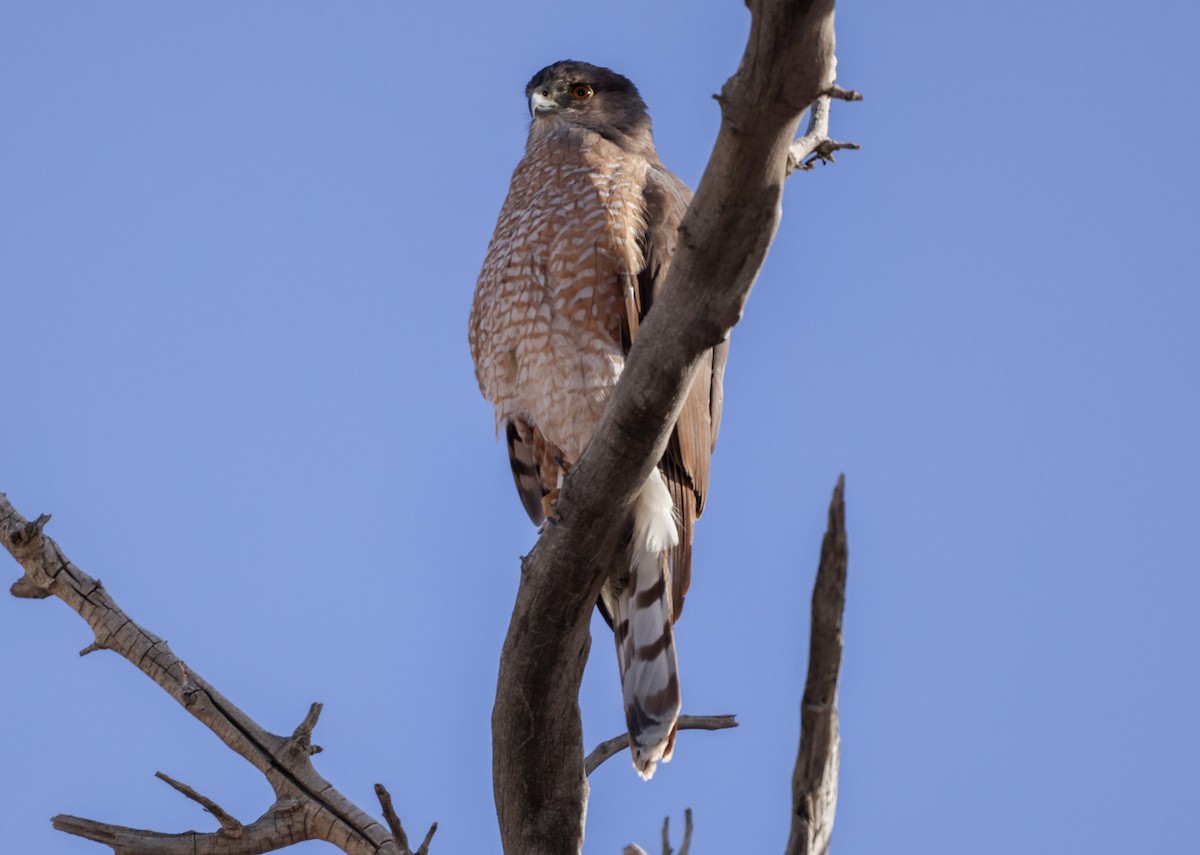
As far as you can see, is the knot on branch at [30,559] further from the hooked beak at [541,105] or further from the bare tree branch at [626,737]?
the hooked beak at [541,105]

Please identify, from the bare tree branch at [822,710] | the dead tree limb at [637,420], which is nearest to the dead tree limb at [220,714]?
the dead tree limb at [637,420]

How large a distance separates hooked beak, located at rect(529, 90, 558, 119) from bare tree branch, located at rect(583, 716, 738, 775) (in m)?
3.12

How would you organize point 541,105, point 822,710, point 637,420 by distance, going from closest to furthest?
point 822,710, point 637,420, point 541,105

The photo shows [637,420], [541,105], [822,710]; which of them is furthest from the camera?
[541,105]

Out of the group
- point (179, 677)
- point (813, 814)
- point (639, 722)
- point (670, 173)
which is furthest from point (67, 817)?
point (670, 173)

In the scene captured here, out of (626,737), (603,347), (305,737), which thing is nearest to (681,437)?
(603,347)

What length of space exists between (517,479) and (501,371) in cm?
77

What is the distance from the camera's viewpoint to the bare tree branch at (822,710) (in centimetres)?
273

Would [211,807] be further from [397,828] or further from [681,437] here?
[681,437]

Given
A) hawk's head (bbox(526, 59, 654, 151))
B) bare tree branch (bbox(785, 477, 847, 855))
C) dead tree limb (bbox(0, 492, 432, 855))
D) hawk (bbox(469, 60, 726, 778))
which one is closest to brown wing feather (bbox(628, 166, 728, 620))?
hawk (bbox(469, 60, 726, 778))

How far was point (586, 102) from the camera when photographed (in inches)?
263

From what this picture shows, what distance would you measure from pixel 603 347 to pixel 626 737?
156 cm

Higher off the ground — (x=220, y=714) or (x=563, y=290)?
(x=563, y=290)

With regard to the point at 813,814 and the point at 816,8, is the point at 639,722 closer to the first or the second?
the point at 813,814
